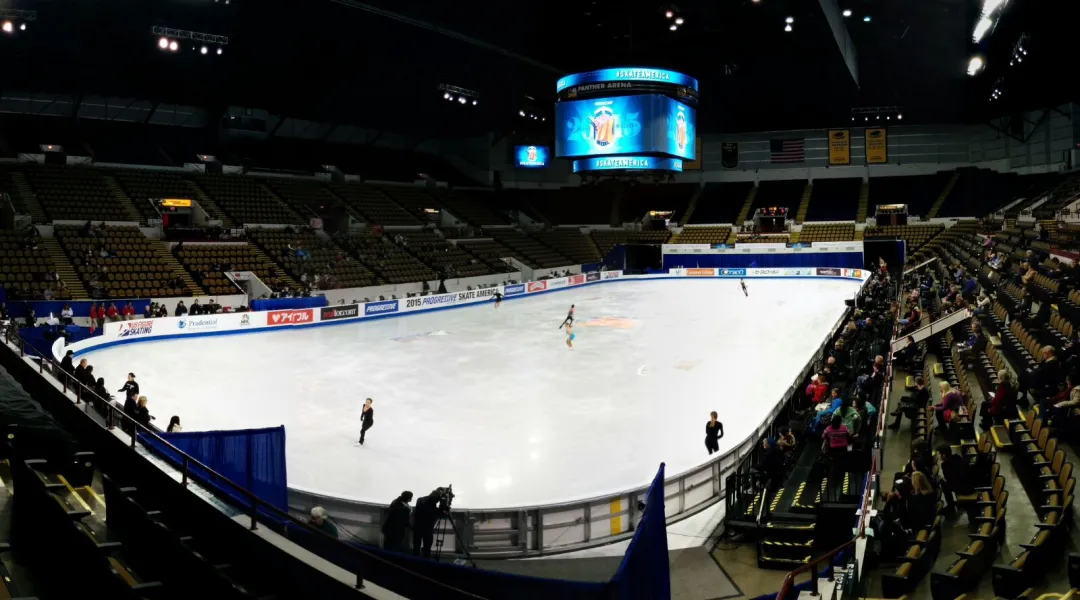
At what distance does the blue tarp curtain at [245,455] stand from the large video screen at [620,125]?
30336mm

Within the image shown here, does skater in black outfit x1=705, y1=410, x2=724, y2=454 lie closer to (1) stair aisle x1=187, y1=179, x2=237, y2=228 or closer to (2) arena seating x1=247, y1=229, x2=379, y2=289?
(2) arena seating x1=247, y1=229, x2=379, y2=289

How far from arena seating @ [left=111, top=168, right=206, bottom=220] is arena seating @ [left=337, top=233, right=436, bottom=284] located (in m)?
8.25

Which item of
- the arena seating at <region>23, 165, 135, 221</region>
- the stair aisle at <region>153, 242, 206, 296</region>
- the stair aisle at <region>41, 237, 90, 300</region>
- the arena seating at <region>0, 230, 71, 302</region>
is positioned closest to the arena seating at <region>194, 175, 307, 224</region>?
the arena seating at <region>23, 165, 135, 221</region>

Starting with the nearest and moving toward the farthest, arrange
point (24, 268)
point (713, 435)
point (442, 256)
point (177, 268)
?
point (713, 435) → point (24, 268) → point (177, 268) → point (442, 256)

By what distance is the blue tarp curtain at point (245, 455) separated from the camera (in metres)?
9.80

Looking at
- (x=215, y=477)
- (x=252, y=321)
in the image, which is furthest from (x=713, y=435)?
(x=252, y=321)

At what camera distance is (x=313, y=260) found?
132ft

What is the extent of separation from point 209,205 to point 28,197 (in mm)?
8338

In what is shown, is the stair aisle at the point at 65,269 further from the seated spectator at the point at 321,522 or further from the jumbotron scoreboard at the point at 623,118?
the seated spectator at the point at 321,522

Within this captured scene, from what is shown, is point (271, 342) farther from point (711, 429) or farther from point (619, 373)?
point (711, 429)

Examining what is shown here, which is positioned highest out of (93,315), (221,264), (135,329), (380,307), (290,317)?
(221,264)

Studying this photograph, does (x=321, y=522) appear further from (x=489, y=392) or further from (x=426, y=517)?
(x=489, y=392)

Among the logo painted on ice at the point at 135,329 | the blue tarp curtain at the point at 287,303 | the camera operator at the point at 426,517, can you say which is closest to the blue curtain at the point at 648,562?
the camera operator at the point at 426,517

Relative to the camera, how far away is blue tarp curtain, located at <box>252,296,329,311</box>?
3188cm
